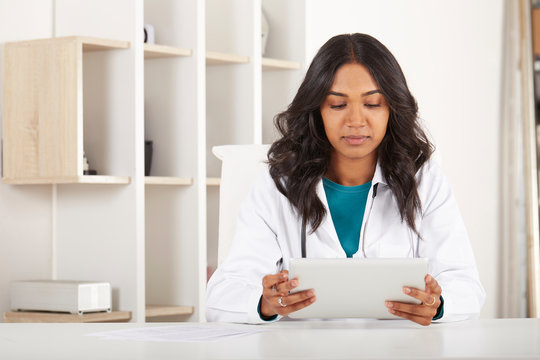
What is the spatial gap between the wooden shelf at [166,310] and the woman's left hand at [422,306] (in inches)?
61.1

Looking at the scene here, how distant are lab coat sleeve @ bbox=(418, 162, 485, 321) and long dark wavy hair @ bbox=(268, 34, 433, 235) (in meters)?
0.03

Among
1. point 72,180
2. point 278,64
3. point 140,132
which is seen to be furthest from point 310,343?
point 278,64

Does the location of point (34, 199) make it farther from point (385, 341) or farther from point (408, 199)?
point (385, 341)

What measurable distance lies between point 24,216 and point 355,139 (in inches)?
58.2

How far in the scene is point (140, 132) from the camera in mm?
3061

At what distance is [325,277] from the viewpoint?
5.14 feet

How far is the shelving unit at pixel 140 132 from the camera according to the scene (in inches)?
117

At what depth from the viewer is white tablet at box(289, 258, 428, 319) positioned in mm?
1545

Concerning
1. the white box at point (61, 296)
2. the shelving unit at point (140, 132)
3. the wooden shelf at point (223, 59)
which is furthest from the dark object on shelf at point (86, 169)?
the wooden shelf at point (223, 59)

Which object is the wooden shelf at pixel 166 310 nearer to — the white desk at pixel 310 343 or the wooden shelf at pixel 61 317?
the wooden shelf at pixel 61 317

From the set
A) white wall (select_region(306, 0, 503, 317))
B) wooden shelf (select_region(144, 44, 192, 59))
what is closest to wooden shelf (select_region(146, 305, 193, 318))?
wooden shelf (select_region(144, 44, 192, 59))

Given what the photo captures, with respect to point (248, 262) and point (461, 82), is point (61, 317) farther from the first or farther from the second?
point (461, 82)

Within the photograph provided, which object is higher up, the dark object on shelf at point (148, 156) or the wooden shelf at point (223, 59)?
the wooden shelf at point (223, 59)

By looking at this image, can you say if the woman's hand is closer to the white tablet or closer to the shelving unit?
the white tablet
